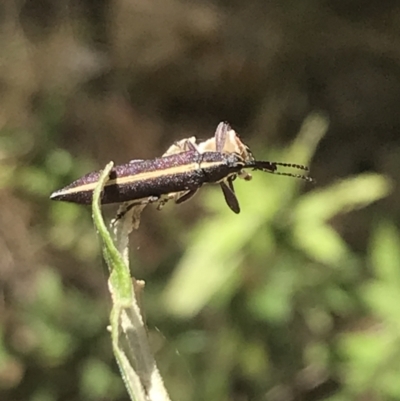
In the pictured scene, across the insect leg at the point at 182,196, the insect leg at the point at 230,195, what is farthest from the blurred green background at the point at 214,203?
the insect leg at the point at 182,196

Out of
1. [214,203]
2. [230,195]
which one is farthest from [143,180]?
[214,203]

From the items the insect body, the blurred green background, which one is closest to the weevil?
the insect body

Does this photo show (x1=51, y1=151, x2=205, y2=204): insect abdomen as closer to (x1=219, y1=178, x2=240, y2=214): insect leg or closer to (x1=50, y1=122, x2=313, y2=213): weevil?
(x1=50, y1=122, x2=313, y2=213): weevil

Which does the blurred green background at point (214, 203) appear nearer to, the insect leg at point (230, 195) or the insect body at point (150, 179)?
the insect leg at point (230, 195)

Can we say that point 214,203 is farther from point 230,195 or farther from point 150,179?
point 150,179

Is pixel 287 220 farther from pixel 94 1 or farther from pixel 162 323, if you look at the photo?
pixel 94 1

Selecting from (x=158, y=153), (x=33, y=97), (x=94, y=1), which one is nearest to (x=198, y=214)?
(x=158, y=153)
